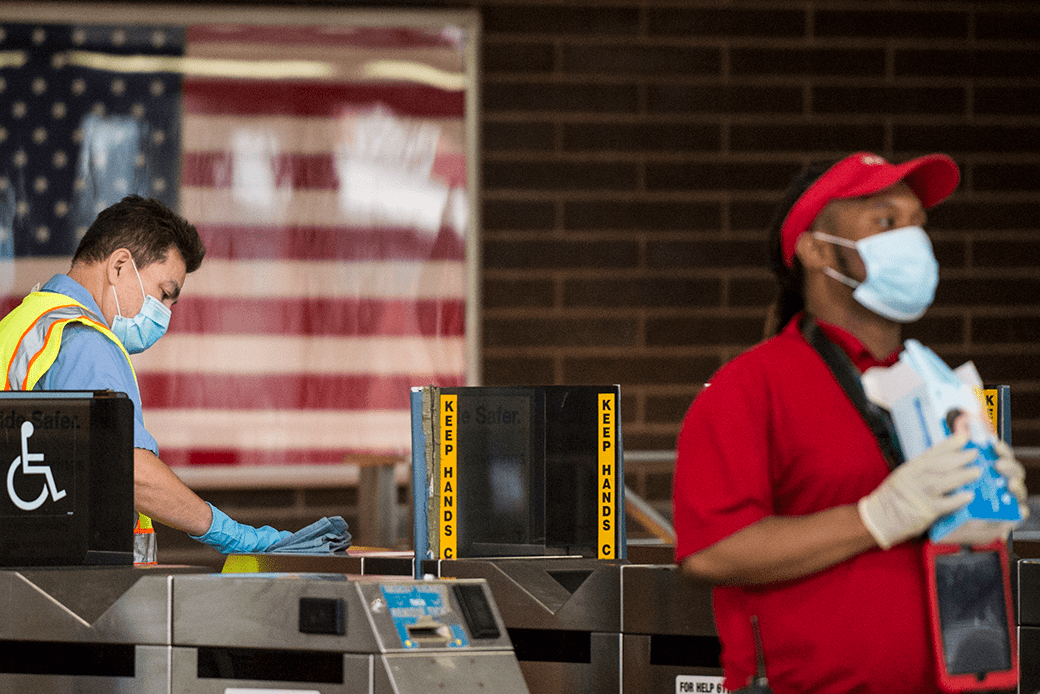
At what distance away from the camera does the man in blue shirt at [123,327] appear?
10.5 ft

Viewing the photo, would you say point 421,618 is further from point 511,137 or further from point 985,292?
point 985,292

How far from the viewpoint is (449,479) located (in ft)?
9.50

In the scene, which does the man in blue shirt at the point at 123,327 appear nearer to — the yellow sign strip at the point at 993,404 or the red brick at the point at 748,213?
the yellow sign strip at the point at 993,404

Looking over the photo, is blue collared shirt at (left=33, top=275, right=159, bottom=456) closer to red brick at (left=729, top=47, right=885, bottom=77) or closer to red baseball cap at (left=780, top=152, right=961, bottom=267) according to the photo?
red baseball cap at (left=780, top=152, right=961, bottom=267)

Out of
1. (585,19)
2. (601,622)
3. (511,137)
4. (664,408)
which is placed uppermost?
(585,19)

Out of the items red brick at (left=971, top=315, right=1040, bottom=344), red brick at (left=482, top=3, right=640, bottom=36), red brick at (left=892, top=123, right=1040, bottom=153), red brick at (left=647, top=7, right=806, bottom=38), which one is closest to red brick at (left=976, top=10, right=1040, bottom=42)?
red brick at (left=892, top=123, right=1040, bottom=153)

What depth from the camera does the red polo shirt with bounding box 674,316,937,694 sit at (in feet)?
5.88

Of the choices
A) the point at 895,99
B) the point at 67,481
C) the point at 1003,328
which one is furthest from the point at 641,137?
the point at 67,481

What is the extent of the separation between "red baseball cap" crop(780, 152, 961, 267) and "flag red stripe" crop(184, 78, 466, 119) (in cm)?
404

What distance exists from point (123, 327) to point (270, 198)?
233 cm

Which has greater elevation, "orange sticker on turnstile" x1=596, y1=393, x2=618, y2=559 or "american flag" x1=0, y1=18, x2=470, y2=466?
"american flag" x1=0, y1=18, x2=470, y2=466

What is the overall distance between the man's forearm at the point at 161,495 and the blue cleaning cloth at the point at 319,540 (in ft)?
0.75

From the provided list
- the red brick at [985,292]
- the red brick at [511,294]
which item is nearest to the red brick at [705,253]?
the red brick at [511,294]

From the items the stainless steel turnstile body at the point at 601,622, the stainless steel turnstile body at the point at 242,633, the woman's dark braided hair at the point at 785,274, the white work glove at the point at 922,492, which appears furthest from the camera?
the stainless steel turnstile body at the point at 601,622
